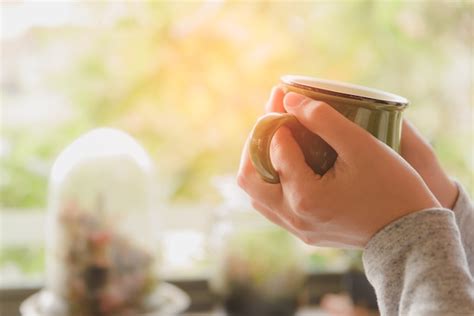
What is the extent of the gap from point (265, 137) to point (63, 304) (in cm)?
66

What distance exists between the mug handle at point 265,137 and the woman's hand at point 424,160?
18 centimetres

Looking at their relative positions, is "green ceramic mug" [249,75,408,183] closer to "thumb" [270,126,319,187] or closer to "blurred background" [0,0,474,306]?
"thumb" [270,126,319,187]

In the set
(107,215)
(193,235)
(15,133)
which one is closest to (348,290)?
(193,235)

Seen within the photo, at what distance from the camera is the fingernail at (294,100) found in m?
0.64

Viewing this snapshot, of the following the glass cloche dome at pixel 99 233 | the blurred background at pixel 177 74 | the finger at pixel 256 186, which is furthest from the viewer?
the blurred background at pixel 177 74

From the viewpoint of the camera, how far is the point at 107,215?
3.85ft

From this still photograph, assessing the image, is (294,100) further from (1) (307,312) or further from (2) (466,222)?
(1) (307,312)

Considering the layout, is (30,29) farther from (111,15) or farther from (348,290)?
(348,290)

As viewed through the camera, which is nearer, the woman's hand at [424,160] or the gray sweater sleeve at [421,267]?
the gray sweater sleeve at [421,267]

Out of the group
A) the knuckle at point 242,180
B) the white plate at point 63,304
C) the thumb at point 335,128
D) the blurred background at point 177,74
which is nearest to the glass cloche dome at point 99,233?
the white plate at point 63,304

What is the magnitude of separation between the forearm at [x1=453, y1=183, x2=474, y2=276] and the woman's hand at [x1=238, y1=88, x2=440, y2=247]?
0.45ft

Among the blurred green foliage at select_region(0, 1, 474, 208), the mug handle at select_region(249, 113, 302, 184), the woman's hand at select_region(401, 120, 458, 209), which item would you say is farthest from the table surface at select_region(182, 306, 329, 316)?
the mug handle at select_region(249, 113, 302, 184)

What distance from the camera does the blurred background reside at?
4.44ft

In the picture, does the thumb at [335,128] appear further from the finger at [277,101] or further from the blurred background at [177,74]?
the blurred background at [177,74]
